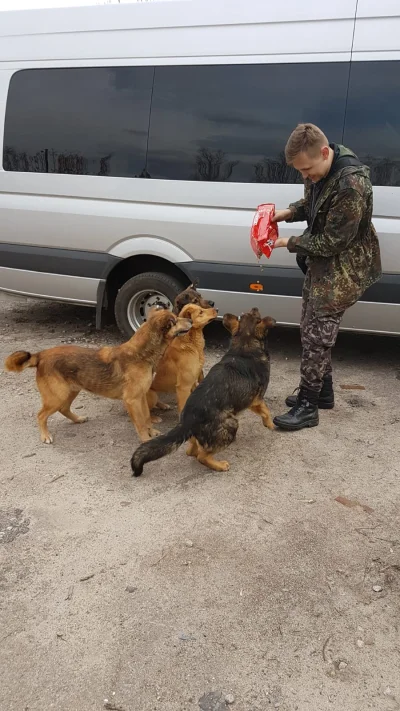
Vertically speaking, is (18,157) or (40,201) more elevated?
(18,157)

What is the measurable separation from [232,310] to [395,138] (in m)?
2.05

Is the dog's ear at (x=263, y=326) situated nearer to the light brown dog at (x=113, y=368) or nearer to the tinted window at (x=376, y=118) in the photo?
the light brown dog at (x=113, y=368)

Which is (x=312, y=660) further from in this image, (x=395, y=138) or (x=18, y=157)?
(x=18, y=157)

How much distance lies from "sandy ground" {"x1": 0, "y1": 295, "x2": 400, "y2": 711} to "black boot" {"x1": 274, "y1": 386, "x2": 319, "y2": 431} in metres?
0.08

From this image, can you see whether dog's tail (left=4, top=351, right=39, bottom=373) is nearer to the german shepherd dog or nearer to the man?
the german shepherd dog

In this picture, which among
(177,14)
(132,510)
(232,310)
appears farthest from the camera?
(232,310)

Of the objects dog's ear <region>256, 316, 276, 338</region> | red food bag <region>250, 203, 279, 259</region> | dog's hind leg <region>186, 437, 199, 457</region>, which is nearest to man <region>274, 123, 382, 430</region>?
red food bag <region>250, 203, 279, 259</region>

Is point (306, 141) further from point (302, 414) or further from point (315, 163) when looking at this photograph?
point (302, 414)

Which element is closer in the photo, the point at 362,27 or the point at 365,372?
the point at 362,27

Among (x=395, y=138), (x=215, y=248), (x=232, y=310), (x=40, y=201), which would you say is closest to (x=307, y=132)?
(x=395, y=138)

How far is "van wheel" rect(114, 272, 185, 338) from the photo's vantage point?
542 cm

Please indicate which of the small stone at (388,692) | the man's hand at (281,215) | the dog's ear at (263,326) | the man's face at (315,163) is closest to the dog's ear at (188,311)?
the dog's ear at (263,326)

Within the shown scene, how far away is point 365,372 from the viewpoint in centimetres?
537

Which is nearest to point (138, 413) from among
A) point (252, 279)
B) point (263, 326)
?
A: point (263, 326)
